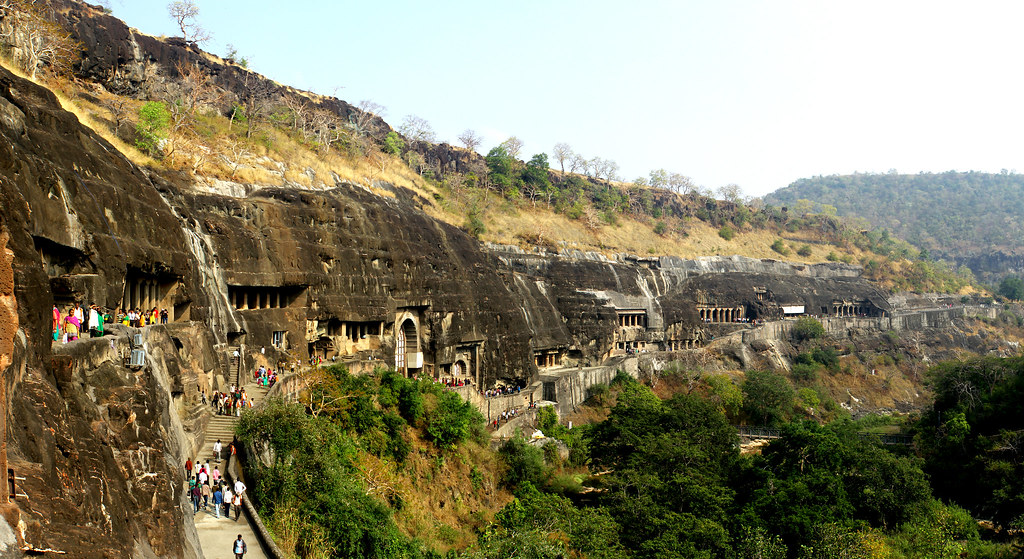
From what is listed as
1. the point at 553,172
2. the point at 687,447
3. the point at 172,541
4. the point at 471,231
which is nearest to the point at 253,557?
the point at 172,541

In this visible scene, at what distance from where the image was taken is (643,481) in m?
33.1

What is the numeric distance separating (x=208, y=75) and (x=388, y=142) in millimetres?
25929

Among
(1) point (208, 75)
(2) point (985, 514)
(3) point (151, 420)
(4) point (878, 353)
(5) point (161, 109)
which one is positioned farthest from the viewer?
(4) point (878, 353)

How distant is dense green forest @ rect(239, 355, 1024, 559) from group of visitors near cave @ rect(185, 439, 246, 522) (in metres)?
1.49

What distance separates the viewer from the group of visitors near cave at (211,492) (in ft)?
55.0

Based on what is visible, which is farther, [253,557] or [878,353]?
[878,353]

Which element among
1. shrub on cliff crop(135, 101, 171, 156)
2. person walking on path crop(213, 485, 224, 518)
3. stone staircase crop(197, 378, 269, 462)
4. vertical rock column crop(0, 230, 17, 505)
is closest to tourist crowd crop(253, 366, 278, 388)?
stone staircase crop(197, 378, 269, 462)

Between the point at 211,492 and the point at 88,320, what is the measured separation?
15.5 ft

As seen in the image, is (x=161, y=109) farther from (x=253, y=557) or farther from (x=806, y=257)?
(x=806, y=257)

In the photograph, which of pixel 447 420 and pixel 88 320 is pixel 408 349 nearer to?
pixel 447 420

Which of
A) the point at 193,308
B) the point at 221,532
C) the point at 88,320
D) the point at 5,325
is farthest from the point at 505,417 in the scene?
the point at 5,325

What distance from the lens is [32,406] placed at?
31.3ft

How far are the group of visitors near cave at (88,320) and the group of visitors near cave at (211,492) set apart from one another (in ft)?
12.5

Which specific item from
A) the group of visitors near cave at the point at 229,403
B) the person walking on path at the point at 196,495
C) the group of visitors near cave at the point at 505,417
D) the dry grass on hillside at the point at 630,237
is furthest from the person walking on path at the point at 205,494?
the dry grass on hillside at the point at 630,237
